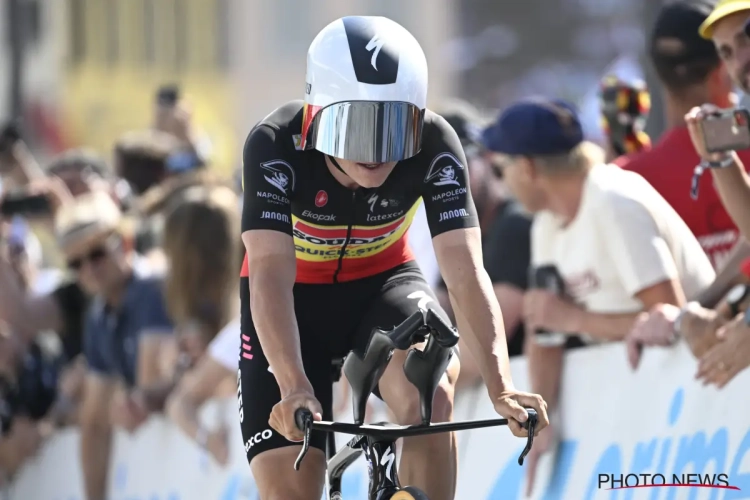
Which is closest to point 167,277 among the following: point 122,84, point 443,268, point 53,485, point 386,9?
point 53,485

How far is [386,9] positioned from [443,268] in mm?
A: 57245

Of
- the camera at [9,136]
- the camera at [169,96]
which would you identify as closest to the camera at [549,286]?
the camera at [169,96]

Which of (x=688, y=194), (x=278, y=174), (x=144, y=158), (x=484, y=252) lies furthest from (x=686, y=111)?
(x=144, y=158)

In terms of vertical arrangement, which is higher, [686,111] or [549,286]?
[686,111]

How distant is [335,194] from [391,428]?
97 centimetres

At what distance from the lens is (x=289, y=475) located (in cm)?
514

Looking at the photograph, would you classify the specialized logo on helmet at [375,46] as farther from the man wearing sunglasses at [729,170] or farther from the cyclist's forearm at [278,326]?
the man wearing sunglasses at [729,170]

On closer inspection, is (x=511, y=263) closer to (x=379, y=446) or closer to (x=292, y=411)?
(x=379, y=446)

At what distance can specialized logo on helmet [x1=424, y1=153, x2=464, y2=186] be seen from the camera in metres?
5.13

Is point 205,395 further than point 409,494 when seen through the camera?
Yes

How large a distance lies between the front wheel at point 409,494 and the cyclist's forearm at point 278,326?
16.9 inches

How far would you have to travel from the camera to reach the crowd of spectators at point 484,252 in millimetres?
6238

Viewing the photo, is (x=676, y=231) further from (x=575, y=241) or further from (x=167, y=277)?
(x=167, y=277)

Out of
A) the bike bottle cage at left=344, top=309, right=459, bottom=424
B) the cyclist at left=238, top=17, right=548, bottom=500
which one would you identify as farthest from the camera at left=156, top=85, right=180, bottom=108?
the bike bottle cage at left=344, top=309, right=459, bottom=424
